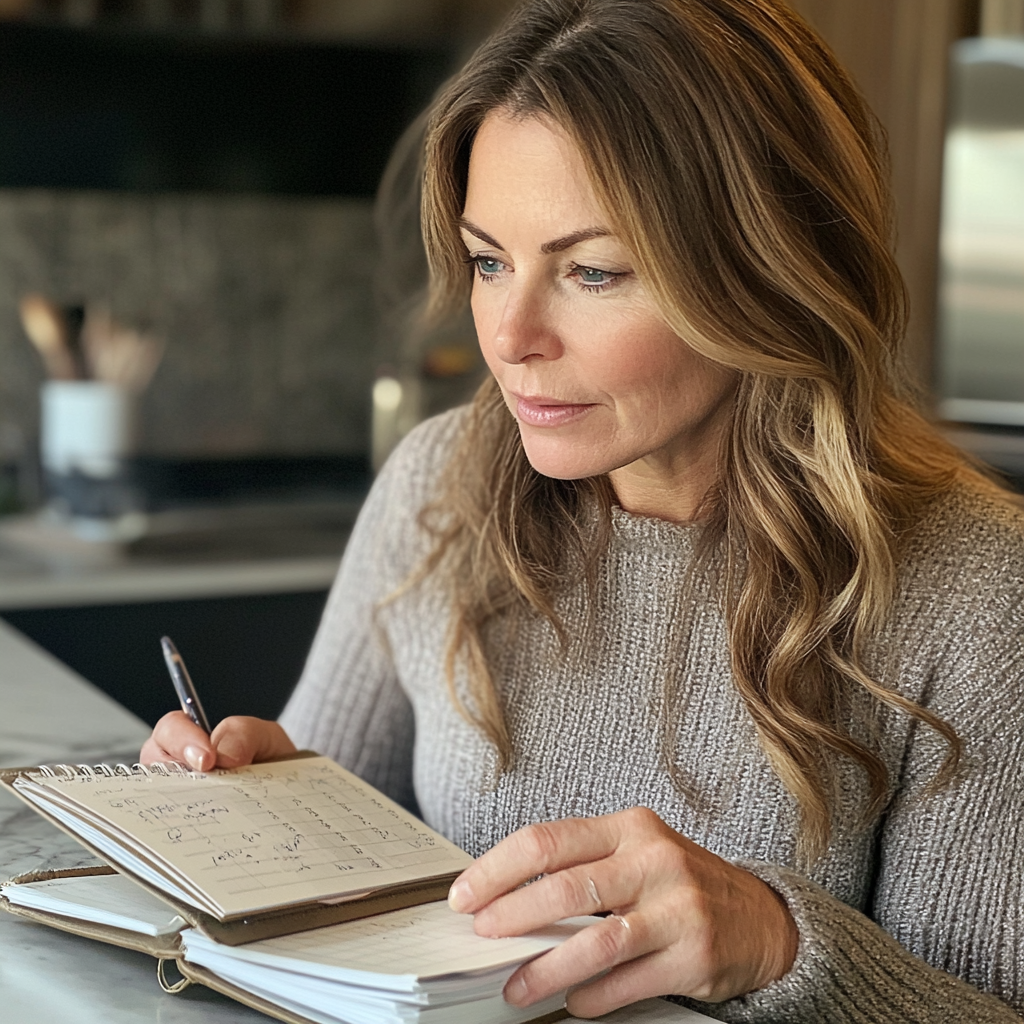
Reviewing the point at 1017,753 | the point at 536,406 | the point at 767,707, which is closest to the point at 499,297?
the point at 536,406

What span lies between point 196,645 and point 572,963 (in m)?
1.79

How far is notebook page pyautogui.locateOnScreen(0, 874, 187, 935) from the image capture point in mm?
821

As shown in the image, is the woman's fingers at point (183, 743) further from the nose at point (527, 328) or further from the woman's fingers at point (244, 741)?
the nose at point (527, 328)

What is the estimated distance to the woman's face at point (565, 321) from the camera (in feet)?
3.34

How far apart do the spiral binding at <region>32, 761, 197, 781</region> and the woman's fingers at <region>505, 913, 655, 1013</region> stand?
0.30 meters

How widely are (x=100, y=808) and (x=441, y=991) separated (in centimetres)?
25

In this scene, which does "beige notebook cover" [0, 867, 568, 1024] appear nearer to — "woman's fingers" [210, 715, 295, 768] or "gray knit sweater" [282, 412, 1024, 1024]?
"woman's fingers" [210, 715, 295, 768]

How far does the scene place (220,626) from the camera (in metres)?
2.49

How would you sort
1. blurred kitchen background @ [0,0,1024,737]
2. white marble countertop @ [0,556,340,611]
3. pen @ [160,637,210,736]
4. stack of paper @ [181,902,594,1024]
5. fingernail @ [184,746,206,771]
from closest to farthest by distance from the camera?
stack of paper @ [181,902,594,1024] → fingernail @ [184,746,206,771] → pen @ [160,637,210,736] → white marble countertop @ [0,556,340,611] → blurred kitchen background @ [0,0,1024,737]

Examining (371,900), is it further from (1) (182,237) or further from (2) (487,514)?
(1) (182,237)

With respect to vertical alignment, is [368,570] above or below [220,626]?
above

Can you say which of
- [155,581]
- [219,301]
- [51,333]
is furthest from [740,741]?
[219,301]

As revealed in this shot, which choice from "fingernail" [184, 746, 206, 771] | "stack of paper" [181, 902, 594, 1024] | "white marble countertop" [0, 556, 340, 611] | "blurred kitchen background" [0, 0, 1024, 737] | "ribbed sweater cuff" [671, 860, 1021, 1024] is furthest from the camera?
"blurred kitchen background" [0, 0, 1024, 737]

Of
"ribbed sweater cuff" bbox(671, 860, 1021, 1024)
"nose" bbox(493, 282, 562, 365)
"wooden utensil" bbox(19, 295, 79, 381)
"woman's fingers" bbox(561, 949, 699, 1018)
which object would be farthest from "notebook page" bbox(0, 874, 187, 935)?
"wooden utensil" bbox(19, 295, 79, 381)
